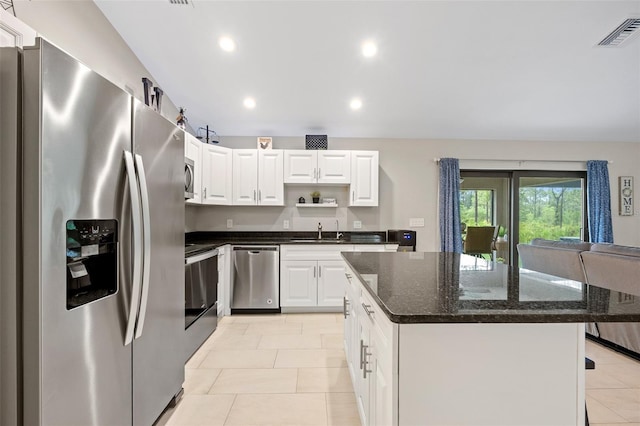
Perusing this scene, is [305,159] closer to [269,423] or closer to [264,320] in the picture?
[264,320]

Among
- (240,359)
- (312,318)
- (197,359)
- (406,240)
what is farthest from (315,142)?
(197,359)

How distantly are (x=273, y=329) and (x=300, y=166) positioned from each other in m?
2.13

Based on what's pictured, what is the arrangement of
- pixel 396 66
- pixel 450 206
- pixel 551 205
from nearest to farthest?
pixel 396 66
pixel 450 206
pixel 551 205

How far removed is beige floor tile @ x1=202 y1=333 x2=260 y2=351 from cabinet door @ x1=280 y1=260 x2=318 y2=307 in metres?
0.77

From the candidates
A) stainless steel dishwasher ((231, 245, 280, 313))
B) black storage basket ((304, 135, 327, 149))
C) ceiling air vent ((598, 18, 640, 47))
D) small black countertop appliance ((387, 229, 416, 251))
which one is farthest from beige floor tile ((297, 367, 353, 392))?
ceiling air vent ((598, 18, 640, 47))

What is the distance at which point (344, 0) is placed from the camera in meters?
2.36

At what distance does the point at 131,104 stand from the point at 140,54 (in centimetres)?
208

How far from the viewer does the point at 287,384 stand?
2123 millimetres

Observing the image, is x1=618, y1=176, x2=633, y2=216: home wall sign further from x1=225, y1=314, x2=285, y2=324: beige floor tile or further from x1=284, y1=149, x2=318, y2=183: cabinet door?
x1=225, y1=314, x2=285, y2=324: beige floor tile

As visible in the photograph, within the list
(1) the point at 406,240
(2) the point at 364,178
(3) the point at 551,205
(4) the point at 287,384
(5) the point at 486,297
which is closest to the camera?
(5) the point at 486,297

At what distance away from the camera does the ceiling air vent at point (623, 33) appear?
2.58 metres

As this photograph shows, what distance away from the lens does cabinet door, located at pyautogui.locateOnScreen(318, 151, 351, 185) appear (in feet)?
13.3

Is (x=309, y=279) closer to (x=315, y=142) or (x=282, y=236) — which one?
(x=282, y=236)

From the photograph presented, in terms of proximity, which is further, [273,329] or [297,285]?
[297,285]
